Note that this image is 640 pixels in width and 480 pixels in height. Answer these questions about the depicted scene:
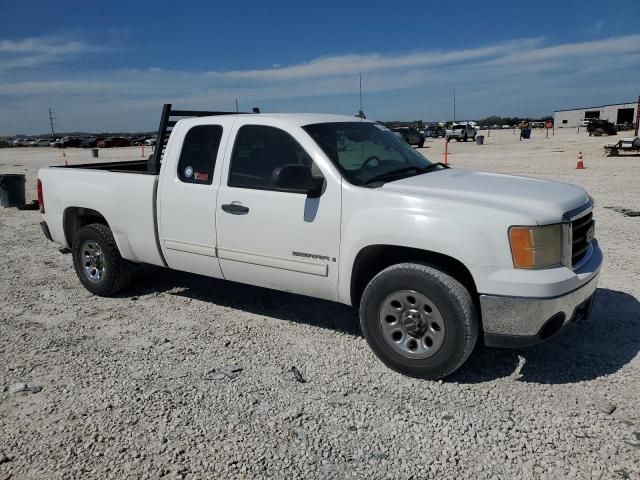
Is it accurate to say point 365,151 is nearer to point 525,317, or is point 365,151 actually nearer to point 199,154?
point 199,154

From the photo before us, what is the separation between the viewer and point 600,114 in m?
97.6

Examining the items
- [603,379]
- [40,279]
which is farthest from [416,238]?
[40,279]

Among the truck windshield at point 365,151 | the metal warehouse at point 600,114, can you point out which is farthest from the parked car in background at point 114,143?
the metal warehouse at point 600,114

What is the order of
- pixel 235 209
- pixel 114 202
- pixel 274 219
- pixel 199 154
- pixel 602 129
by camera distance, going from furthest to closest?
pixel 602 129
pixel 114 202
pixel 199 154
pixel 235 209
pixel 274 219

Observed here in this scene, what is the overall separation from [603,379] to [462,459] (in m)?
1.44

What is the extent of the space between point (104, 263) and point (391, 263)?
3.13m

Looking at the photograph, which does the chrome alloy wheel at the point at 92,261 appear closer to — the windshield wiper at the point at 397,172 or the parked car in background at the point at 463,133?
the windshield wiper at the point at 397,172

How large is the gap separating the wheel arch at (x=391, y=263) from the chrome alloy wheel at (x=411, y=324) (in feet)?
0.90

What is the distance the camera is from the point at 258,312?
514 centimetres

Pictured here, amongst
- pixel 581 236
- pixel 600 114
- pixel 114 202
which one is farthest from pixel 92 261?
pixel 600 114

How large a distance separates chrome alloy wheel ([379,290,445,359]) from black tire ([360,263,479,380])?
0.02 m

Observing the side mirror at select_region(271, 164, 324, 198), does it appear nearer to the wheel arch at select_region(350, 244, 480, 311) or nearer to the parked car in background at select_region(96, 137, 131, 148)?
the wheel arch at select_region(350, 244, 480, 311)

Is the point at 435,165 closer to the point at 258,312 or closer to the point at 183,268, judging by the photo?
the point at 258,312

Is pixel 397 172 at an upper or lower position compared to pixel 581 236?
upper
